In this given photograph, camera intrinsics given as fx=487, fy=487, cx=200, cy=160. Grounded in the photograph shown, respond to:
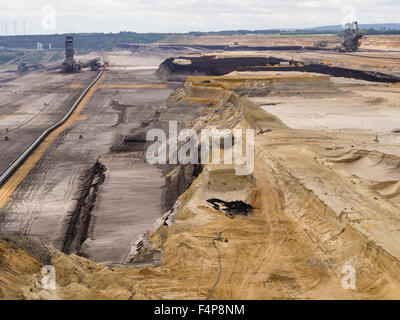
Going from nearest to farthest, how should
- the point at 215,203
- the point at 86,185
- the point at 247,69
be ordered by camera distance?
the point at 215,203, the point at 86,185, the point at 247,69

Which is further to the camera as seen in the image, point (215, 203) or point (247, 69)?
point (247, 69)

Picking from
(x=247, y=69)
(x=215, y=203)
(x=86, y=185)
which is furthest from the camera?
(x=247, y=69)

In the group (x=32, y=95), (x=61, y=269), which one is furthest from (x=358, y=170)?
(x=32, y=95)

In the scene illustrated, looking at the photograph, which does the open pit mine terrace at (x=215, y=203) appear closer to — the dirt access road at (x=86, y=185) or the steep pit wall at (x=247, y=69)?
the dirt access road at (x=86, y=185)

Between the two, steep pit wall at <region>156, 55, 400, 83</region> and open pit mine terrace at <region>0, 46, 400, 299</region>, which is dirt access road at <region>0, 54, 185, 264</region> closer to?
open pit mine terrace at <region>0, 46, 400, 299</region>

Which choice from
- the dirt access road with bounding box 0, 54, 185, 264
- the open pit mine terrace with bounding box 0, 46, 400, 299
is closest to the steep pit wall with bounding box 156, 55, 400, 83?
the open pit mine terrace with bounding box 0, 46, 400, 299

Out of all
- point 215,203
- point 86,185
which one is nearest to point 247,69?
point 86,185

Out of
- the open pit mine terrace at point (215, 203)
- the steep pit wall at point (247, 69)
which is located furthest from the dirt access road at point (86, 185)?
the steep pit wall at point (247, 69)

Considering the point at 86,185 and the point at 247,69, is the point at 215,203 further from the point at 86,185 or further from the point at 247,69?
the point at 247,69

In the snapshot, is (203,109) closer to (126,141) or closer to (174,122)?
(174,122)
